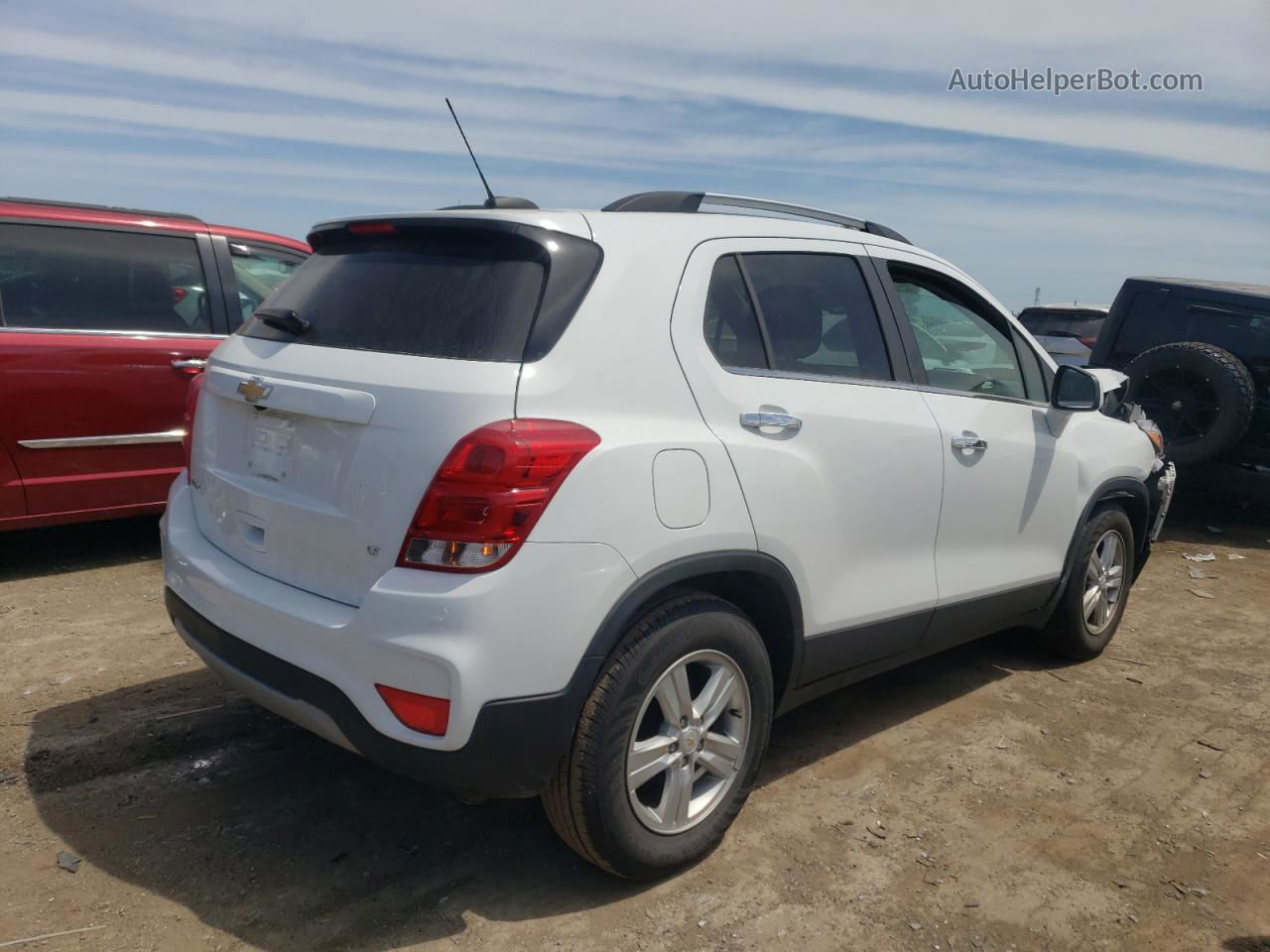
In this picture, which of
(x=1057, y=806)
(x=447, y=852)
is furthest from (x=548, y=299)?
(x=1057, y=806)

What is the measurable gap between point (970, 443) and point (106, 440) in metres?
4.24

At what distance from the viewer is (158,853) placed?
2.90m

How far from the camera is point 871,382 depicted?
3.39 m

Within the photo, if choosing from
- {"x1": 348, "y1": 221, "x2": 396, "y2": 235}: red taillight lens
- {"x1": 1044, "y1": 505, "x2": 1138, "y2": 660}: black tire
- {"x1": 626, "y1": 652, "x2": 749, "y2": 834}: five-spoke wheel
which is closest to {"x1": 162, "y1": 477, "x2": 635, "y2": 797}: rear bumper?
{"x1": 626, "y1": 652, "x2": 749, "y2": 834}: five-spoke wheel

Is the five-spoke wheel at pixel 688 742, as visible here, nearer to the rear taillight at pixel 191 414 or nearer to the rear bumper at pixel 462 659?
the rear bumper at pixel 462 659

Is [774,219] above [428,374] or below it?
above

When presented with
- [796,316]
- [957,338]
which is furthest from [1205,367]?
[796,316]

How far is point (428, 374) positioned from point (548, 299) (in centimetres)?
36

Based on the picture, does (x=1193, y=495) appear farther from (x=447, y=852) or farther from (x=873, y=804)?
(x=447, y=852)

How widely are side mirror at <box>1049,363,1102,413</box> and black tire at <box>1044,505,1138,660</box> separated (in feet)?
2.13

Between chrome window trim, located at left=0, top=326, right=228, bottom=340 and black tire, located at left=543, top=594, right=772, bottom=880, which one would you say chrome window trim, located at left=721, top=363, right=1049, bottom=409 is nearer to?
black tire, located at left=543, top=594, right=772, bottom=880

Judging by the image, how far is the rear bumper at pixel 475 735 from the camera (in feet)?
7.87

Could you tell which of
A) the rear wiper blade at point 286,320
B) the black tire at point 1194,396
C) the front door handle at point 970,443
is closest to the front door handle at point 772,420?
the front door handle at point 970,443

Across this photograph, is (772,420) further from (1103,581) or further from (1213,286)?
(1213,286)
